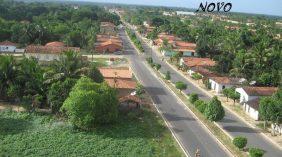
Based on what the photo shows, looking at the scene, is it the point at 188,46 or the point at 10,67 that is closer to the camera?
the point at 10,67

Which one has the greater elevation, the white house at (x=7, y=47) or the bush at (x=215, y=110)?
the bush at (x=215, y=110)

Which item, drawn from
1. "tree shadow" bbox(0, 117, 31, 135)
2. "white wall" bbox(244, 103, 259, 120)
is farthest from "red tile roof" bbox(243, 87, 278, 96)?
"tree shadow" bbox(0, 117, 31, 135)

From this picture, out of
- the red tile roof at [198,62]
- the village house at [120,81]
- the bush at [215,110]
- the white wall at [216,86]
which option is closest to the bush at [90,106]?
the village house at [120,81]

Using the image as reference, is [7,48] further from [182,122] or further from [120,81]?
[182,122]

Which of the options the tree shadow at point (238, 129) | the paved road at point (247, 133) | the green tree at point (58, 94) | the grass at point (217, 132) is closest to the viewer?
the grass at point (217, 132)

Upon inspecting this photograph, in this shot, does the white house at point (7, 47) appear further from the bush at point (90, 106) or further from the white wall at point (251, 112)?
the white wall at point (251, 112)

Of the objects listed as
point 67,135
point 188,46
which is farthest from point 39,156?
point 188,46

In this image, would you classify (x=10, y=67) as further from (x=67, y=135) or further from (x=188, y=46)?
(x=188, y=46)
